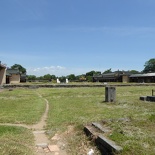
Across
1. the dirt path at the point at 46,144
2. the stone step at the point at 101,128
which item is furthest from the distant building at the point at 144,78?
the dirt path at the point at 46,144

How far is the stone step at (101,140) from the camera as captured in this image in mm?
5581

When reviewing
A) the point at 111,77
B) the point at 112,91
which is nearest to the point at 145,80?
the point at 111,77

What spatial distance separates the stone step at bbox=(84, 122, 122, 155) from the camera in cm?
558

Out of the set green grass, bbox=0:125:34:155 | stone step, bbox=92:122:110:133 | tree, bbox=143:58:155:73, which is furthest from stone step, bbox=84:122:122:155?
tree, bbox=143:58:155:73

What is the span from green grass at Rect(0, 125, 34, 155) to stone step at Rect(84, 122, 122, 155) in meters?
1.81

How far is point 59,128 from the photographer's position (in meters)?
9.08

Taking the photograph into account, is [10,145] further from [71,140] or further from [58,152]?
[71,140]

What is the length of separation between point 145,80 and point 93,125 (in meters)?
67.8

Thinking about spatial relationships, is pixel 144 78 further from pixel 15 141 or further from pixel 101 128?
pixel 15 141

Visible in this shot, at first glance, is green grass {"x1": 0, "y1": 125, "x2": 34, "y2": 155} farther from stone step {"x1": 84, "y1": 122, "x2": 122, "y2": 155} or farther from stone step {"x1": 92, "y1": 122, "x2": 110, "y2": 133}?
stone step {"x1": 92, "y1": 122, "x2": 110, "y2": 133}

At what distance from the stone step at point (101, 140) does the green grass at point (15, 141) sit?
181 centimetres

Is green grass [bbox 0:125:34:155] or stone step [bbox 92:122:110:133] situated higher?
stone step [bbox 92:122:110:133]

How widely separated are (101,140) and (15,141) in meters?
2.60

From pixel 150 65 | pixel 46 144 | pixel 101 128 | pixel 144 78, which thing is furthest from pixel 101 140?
pixel 150 65
